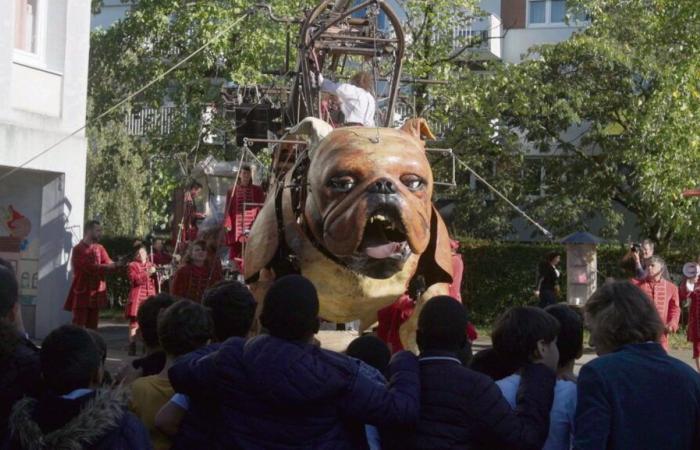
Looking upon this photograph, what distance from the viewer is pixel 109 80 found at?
97.1 feet

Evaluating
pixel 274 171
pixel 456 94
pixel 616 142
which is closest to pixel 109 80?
pixel 456 94

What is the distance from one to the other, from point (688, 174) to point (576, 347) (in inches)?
628

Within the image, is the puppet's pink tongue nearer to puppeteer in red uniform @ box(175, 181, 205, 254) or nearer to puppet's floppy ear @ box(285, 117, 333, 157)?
puppet's floppy ear @ box(285, 117, 333, 157)

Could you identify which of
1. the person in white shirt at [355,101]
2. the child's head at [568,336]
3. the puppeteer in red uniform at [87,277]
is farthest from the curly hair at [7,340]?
the puppeteer in red uniform at [87,277]

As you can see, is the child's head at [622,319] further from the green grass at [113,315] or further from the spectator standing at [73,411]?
the green grass at [113,315]

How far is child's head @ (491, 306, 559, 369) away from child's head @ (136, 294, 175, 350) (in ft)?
5.75

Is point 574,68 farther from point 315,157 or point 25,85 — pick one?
point 315,157

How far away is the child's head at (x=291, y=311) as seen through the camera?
180 inches

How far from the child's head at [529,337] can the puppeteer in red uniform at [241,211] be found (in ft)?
21.8

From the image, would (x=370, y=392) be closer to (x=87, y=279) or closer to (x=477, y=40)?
(x=87, y=279)

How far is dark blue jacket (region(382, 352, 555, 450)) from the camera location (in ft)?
15.1

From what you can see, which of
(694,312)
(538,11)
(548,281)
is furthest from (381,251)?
(538,11)

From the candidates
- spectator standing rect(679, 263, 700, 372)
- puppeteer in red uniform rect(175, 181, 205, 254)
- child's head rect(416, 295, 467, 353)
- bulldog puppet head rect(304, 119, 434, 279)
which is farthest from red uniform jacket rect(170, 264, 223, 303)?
child's head rect(416, 295, 467, 353)

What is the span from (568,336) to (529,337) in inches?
16.8
